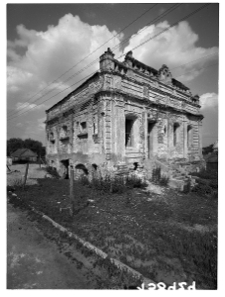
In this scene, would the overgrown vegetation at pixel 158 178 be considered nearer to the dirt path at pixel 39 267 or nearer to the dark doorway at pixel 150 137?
the dark doorway at pixel 150 137

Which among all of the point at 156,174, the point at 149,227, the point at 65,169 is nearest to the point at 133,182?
the point at 156,174

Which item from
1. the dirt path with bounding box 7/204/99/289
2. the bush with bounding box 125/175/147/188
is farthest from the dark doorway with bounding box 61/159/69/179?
the dirt path with bounding box 7/204/99/289

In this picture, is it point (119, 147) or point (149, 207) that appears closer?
point (149, 207)

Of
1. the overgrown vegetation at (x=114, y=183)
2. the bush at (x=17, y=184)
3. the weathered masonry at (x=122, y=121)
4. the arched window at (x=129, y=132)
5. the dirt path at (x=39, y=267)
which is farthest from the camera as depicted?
the arched window at (x=129, y=132)

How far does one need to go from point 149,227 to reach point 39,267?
9.59ft

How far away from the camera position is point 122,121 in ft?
30.4

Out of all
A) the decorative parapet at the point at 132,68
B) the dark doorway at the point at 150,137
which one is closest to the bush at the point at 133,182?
the dark doorway at the point at 150,137

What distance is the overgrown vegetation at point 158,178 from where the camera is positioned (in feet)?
31.6

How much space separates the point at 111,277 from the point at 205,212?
15.8 feet

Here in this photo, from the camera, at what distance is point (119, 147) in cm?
901

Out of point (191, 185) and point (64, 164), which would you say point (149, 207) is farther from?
point (64, 164)

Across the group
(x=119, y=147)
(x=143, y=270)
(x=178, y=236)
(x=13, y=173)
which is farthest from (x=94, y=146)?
(x=13, y=173)

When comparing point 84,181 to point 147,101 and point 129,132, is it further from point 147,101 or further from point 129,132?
point 147,101

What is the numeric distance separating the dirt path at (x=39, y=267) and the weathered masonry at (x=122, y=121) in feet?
17.4
